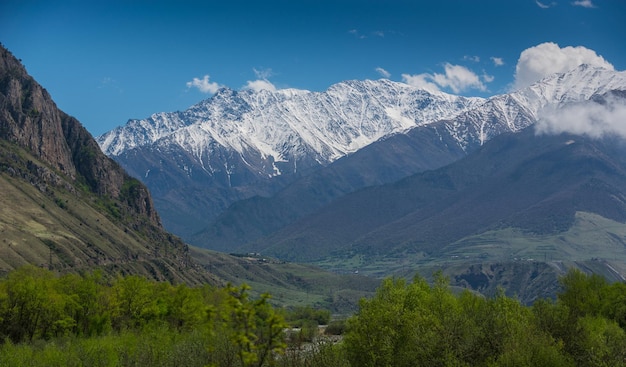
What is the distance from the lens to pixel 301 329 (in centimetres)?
9206

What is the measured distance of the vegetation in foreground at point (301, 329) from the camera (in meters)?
56.4

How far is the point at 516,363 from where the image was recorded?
6544 cm

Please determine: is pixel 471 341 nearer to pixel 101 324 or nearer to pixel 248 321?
pixel 248 321

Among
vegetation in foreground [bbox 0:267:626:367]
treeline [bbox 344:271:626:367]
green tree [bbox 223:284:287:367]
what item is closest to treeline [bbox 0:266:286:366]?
vegetation in foreground [bbox 0:267:626:367]

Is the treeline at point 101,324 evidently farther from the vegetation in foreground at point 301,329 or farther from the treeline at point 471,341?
the treeline at point 471,341

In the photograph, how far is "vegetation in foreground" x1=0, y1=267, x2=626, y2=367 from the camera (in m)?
56.4

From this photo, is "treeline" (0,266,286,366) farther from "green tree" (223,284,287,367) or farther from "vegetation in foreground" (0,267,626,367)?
"green tree" (223,284,287,367)

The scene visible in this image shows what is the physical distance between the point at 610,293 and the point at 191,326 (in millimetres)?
88942

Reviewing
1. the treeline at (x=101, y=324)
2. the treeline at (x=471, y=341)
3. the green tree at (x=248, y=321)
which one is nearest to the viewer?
the green tree at (x=248, y=321)

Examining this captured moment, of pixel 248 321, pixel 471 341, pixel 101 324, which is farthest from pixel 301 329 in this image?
pixel 101 324

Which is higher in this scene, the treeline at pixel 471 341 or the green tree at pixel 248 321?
the green tree at pixel 248 321

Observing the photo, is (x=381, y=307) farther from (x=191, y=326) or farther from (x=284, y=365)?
(x=191, y=326)

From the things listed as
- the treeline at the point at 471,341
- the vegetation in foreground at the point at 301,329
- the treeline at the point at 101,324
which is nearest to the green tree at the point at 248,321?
the vegetation in foreground at the point at 301,329

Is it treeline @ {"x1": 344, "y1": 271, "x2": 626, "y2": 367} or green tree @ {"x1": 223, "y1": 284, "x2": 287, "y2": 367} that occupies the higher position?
green tree @ {"x1": 223, "y1": 284, "x2": 287, "y2": 367}
